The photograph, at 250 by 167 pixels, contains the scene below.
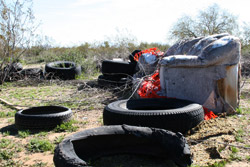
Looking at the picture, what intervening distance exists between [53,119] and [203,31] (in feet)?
64.3

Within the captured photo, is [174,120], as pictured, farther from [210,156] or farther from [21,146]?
[21,146]

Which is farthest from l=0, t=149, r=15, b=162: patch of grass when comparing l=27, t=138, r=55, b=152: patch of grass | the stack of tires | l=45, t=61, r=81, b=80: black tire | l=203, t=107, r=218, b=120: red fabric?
l=45, t=61, r=81, b=80: black tire

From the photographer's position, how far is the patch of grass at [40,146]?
3615mm

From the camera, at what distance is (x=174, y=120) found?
3.79 meters

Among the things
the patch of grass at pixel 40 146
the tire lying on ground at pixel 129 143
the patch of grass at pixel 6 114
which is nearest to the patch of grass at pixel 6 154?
the patch of grass at pixel 40 146

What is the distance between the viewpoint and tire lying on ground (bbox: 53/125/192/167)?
9.53 ft

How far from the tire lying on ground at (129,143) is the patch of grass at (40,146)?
0.79 m

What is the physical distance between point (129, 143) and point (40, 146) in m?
1.33

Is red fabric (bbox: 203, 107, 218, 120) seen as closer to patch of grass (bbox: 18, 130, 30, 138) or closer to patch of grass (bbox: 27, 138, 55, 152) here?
patch of grass (bbox: 27, 138, 55, 152)

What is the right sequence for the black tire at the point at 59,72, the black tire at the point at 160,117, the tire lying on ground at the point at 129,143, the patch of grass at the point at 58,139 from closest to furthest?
the tire lying on ground at the point at 129,143 < the black tire at the point at 160,117 < the patch of grass at the point at 58,139 < the black tire at the point at 59,72

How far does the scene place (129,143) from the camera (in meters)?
3.27

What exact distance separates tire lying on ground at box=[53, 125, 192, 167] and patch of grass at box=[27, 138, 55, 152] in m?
0.79

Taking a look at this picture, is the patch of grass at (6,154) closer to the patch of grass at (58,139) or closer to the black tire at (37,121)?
the patch of grass at (58,139)

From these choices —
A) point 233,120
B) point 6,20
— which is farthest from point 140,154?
point 6,20
